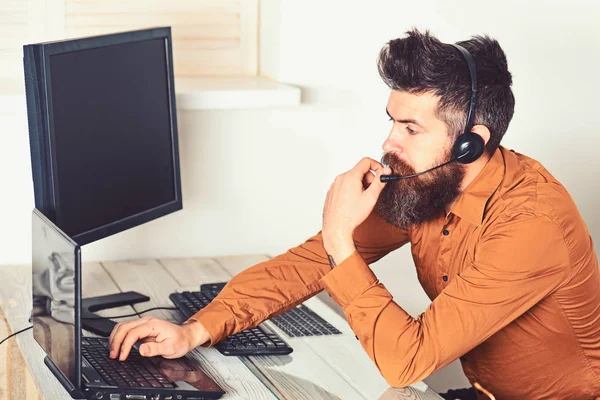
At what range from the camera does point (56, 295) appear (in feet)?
4.35

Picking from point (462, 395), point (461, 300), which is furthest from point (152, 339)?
point (462, 395)

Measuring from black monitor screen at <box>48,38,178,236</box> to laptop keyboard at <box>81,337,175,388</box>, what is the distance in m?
0.22

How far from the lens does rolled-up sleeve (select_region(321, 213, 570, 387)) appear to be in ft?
4.59

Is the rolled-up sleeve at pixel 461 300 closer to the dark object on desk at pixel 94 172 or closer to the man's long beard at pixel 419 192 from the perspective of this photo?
the man's long beard at pixel 419 192

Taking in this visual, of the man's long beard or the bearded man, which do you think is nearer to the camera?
the bearded man

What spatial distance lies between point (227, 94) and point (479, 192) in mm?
771

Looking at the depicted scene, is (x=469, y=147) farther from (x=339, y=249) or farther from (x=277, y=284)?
(x=277, y=284)

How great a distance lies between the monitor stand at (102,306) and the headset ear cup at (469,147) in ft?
2.44

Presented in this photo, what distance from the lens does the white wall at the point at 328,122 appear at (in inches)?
86.7

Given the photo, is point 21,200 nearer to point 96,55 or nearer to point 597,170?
point 96,55

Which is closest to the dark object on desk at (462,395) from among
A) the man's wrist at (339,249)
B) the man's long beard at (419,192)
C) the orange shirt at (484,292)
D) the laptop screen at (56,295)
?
the orange shirt at (484,292)

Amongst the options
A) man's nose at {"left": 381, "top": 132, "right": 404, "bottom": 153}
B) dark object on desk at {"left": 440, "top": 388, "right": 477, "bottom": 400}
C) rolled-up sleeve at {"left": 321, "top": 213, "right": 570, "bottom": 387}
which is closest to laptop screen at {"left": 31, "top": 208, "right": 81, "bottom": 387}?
rolled-up sleeve at {"left": 321, "top": 213, "right": 570, "bottom": 387}

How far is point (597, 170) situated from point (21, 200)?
1.56 meters

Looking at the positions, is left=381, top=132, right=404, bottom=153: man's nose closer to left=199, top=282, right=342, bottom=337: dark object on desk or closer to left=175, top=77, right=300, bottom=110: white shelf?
left=199, top=282, right=342, bottom=337: dark object on desk
